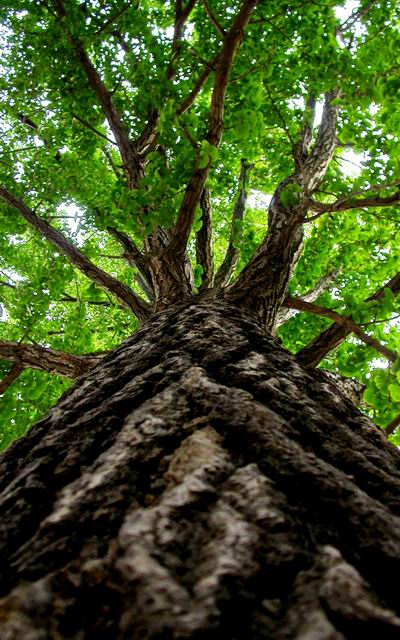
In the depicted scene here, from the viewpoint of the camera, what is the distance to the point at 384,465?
1222 millimetres

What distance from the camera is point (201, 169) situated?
2818 millimetres

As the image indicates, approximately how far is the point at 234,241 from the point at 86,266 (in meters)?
1.75

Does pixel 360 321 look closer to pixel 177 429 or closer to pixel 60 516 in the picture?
pixel 177 429

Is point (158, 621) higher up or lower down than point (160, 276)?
lower down

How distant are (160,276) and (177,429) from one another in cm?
274

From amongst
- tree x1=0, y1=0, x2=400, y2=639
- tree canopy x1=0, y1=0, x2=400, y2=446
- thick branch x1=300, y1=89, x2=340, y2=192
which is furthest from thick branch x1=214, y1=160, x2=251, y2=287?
thick branch x1=300, y1=89, x2=340, y2=192

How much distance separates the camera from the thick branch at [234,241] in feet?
16.9

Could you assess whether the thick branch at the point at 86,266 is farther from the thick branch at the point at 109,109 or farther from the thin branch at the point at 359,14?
the thin branch at the point at 359,14

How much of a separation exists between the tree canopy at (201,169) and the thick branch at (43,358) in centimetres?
1

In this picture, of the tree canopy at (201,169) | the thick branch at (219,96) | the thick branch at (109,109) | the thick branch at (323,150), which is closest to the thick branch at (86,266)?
the tree canopy at (201,169)

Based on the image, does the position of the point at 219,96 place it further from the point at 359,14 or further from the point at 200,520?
the point at 359,14

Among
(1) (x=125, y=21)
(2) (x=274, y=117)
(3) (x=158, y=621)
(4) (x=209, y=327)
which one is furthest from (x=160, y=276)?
(3) (x=158, y=621)

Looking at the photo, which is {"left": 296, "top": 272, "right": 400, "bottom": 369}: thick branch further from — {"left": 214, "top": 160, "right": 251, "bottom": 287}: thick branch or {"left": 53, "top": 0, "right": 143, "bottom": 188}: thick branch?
{"left": 53, "top": 0, "right": 143, "bottom": 188}: thick branch

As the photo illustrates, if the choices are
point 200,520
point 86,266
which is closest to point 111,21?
point 86,266
